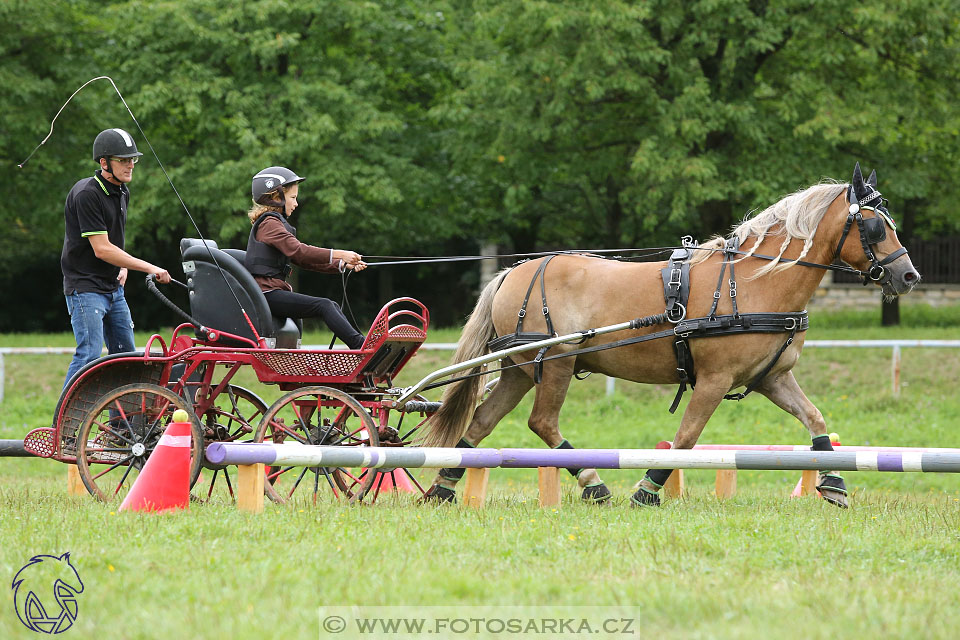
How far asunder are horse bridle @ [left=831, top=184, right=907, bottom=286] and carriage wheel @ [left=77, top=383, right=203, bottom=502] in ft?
13.7

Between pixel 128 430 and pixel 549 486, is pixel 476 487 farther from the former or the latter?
pixel 128 430

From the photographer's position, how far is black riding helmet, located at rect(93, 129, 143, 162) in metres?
6.78

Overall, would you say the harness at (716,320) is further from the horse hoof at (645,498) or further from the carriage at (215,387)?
the carriage at (215,387)

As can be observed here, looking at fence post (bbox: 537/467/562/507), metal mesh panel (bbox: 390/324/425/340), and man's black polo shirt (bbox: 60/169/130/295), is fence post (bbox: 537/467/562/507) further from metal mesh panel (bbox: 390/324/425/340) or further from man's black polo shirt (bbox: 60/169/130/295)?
man's black polo shirt (bbox: 60/169/130/295)

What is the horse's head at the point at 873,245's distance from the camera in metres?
6.77

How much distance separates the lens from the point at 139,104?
20062mm

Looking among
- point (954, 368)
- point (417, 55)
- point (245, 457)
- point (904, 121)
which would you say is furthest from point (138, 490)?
point (417, 55)

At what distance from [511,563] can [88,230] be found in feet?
11.9

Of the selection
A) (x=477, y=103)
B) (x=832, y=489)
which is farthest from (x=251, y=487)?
(x=477, y=103)

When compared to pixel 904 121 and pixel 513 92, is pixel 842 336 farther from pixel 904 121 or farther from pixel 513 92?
pixel 513 92

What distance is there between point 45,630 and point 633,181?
55.2 feet

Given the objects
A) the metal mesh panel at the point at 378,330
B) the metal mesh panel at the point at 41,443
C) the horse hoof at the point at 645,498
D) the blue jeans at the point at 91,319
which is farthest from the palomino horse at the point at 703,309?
the metal mesh panel at the point at 41,443

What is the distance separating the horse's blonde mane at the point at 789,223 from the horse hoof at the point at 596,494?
1.57m

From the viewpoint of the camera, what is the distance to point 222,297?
6832 mm
